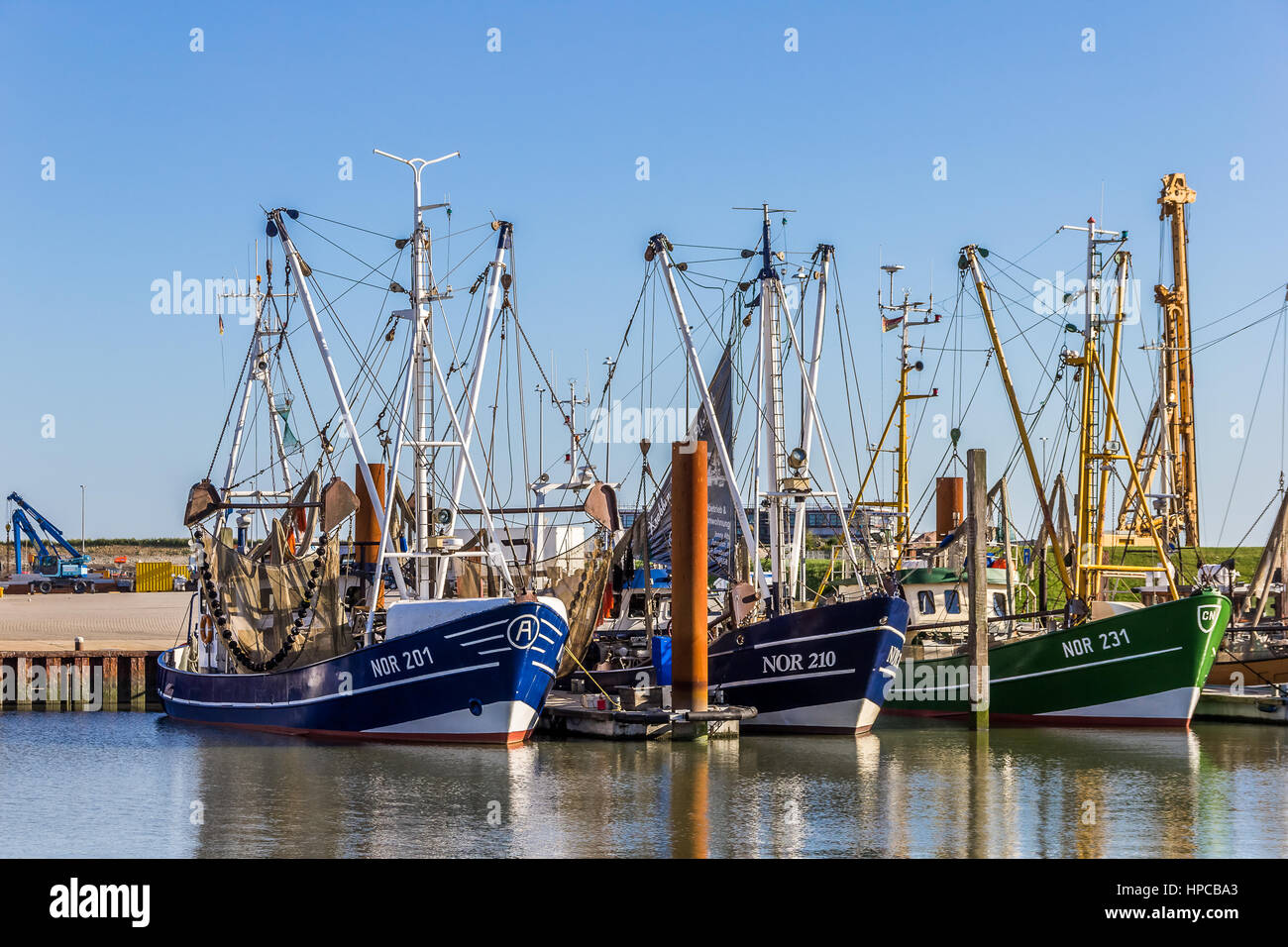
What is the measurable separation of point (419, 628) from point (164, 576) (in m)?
Result: 47.7

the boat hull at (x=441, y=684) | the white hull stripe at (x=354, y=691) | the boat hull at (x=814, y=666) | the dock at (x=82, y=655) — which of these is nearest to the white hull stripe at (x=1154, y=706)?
the boat hull at (x=814, y=666)

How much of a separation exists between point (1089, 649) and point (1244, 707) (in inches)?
148

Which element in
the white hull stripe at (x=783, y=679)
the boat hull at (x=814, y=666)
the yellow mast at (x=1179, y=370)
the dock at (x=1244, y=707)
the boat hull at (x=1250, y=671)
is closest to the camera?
the boat hull at (x=814, y=666)

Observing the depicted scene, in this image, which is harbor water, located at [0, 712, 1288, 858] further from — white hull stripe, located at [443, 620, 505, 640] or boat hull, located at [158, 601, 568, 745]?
white hull stripe, located at [443, 620, 505, 640]

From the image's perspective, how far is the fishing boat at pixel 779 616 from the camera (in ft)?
92.5

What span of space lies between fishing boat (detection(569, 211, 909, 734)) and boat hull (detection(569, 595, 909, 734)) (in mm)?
23

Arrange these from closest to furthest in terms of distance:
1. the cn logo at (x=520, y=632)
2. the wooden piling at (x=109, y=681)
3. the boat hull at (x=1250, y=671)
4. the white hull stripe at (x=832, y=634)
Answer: the cn logo at (x=520, y=632) → the white hull stripe at (x=832, y=634) → the boat hull at (x=1250, y=671) → the wooden piling at (x=109, y=681)

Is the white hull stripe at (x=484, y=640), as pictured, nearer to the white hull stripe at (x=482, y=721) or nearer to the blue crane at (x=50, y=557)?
the white hull stripe at (x=482, y=721)

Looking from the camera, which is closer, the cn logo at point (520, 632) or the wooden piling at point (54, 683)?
the cn logo at point (520, 632)

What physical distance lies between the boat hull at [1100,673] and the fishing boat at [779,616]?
259 cm

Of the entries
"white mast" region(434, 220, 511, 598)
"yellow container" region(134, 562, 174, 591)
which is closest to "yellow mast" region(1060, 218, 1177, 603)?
"white mast" region(434, 220, 511, 598)

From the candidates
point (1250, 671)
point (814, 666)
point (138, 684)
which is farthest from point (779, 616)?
point (138, 684)

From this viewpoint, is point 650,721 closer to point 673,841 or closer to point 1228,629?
point 673,841
